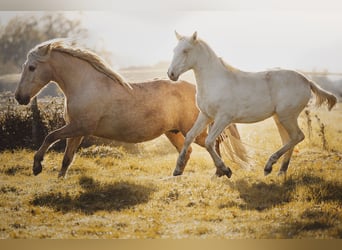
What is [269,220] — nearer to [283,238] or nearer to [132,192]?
[283,238]

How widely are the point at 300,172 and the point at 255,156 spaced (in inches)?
13.3

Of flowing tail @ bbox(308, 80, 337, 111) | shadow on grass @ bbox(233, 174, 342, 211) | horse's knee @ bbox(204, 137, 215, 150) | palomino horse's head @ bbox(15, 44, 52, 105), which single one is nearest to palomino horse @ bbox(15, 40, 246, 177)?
palomino horse's head @ bbox(15, 44, 52, 105)

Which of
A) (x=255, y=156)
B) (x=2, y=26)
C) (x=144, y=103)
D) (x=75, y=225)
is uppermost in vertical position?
(x=2, y=26)

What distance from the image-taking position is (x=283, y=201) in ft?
11.8

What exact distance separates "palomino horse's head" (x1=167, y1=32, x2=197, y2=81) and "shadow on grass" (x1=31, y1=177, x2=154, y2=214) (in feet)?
2.80

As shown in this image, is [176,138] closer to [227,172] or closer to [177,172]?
[177,172]

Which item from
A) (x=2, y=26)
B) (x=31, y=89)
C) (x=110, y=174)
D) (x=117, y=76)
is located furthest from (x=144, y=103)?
(x=2, y=26)

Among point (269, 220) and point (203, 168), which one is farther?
point (203, 168)

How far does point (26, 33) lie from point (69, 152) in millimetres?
931

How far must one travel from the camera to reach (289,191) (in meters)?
Result: 3.61

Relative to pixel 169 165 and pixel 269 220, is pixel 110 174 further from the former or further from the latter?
pixel 269 220

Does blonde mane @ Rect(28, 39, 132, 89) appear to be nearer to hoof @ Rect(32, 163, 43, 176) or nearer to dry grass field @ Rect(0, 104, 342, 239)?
dry grass field @ Rect(0, 104, 342, 239)

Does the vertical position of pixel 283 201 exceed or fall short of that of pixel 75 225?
it exceeds it

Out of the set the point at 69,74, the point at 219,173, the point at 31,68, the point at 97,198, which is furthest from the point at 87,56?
the point at 219,173
